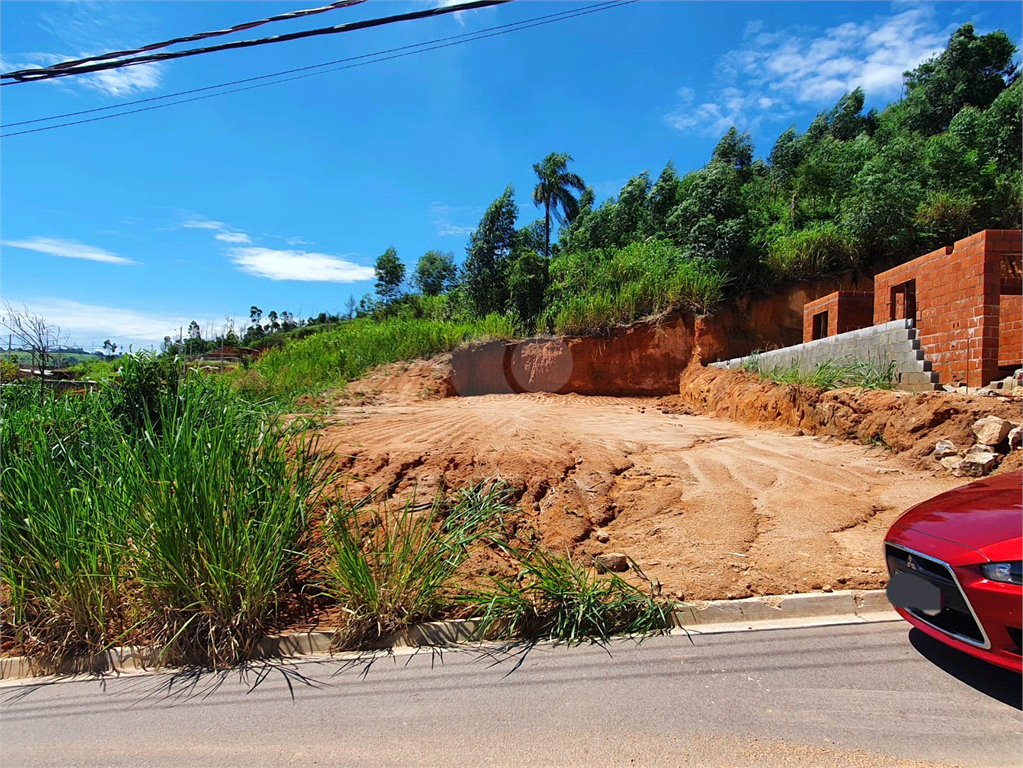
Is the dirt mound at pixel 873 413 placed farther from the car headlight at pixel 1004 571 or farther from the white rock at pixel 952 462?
the car headlight at pixel 1004 571

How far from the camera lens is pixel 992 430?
598 centimetres

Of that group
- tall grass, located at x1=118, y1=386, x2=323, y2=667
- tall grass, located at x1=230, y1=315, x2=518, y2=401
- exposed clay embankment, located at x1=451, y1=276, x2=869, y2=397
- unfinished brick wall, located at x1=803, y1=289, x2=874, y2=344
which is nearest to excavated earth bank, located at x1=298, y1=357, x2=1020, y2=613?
tall grass, located at x1=118, y1=386, x2=323, y2=667

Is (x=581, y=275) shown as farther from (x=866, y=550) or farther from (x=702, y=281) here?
(x=866, y=550)

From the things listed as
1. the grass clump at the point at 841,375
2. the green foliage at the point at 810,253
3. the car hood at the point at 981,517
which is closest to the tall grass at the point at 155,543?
the car hood at the point at 981,517

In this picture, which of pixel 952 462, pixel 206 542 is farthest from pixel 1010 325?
pixel 206 542

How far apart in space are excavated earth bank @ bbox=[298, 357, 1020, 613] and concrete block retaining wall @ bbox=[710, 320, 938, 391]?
878mm

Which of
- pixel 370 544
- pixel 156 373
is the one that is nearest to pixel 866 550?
pixel 370 544

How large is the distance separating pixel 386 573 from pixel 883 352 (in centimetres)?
868

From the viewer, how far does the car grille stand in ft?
8.31

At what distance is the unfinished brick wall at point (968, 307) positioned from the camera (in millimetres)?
7605

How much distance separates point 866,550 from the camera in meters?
4.36

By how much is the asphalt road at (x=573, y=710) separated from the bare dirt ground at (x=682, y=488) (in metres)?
0.85

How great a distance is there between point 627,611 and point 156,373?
195 inches

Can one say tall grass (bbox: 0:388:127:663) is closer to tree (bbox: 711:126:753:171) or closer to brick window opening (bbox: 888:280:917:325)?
brick window opening (bbox: 888:280:917:325)
